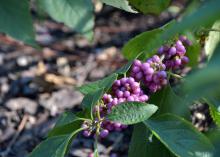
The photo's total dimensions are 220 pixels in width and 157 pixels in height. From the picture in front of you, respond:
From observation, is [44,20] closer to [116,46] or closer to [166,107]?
[116,46]

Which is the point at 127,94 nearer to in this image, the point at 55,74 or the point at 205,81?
the point at 205,81

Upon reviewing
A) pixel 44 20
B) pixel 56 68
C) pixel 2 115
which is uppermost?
pixel 44 20

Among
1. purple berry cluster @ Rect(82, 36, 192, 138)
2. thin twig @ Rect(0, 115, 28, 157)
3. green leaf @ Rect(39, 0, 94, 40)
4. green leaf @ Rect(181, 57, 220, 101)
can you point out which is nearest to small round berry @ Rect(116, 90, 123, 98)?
purple berry cluster @ Rect(82, 36, 192, 138)

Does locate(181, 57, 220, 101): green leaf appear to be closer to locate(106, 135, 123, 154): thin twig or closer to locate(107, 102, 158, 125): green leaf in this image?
locate(107, 102, 158, 125): green leaf

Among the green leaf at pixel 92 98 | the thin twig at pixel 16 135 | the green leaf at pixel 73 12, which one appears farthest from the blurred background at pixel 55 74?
the green leaf at pixel 73 12

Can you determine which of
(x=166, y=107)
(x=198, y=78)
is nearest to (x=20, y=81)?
(x=166, y=107)

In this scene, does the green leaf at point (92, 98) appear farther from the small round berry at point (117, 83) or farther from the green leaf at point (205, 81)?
the green leaf at point (205, 81)

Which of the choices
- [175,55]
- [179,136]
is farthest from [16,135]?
[179,136]
